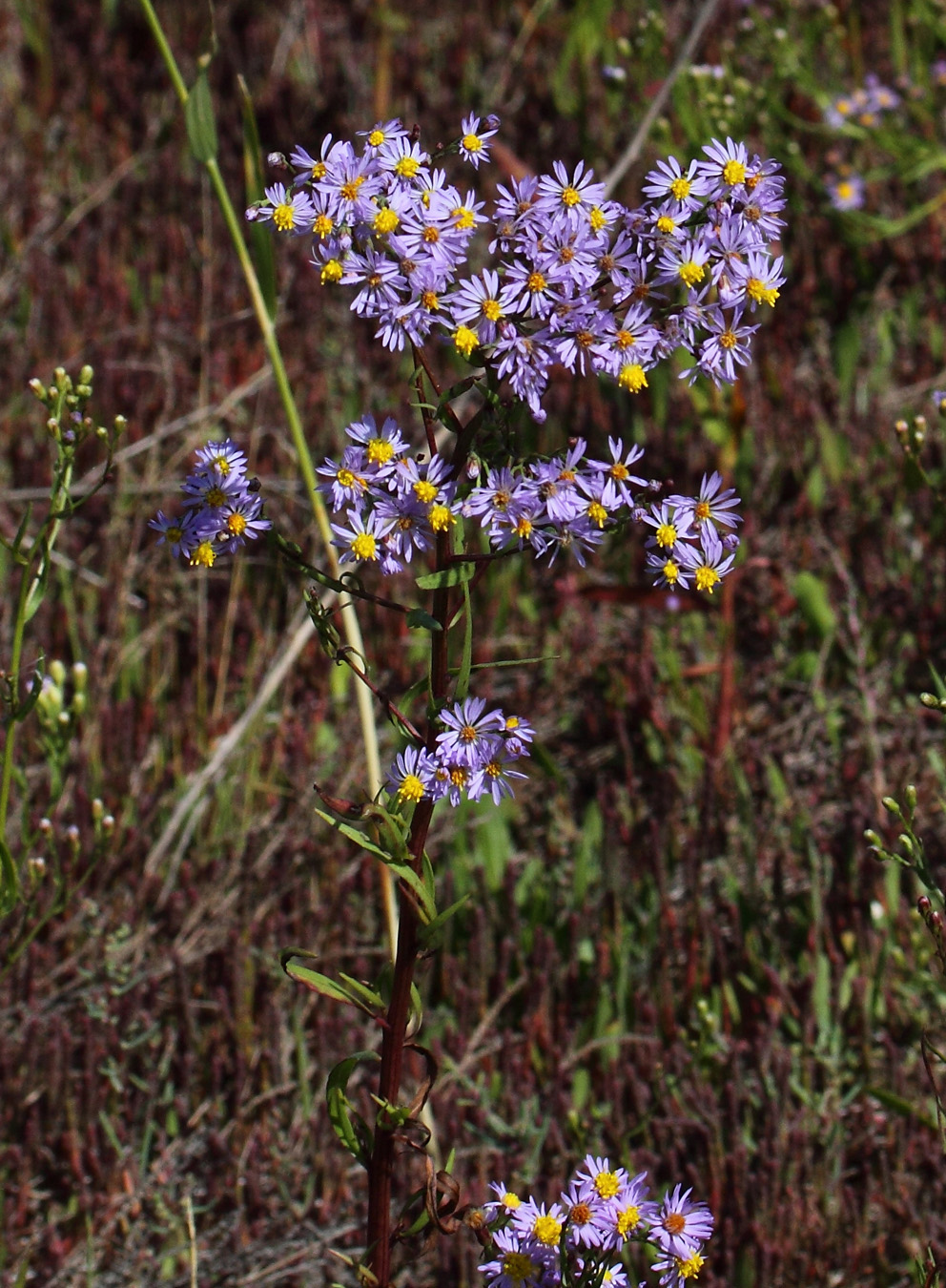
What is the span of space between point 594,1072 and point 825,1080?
1.58 ft

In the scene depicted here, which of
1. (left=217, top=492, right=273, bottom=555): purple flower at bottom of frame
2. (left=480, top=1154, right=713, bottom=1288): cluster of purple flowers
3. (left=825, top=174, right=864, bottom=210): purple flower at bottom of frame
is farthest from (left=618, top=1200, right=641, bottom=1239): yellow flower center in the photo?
(left=825, top=174, right=864, bottom=210): purple flower at bottom of frame

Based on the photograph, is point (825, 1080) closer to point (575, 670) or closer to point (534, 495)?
point (575, 670)

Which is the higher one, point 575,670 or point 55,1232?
point 575,670

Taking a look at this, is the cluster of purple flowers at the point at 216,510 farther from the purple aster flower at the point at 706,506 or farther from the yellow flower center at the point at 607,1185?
the yellow flower center at the point at 607,1185

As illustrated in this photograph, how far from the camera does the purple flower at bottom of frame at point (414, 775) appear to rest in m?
1.44

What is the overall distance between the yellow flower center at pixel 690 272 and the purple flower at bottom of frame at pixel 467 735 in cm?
48

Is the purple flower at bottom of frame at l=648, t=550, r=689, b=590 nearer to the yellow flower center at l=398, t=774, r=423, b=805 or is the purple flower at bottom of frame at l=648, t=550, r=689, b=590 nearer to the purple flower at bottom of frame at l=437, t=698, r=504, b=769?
the purple flower at bottom of frame at l=437, t=698, r=504, b=769

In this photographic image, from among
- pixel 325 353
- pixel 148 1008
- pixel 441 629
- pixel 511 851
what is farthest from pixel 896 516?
pixel 441 629

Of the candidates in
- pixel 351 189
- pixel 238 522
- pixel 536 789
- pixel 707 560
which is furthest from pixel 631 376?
pixel 536 789

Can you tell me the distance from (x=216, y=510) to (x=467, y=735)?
368 millimetres

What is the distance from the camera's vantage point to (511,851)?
3297 millimetres

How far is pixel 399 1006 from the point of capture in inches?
61.9

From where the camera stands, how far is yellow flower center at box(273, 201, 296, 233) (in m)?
1.39

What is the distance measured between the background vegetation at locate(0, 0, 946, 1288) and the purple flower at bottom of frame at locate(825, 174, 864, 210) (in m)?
0.06
